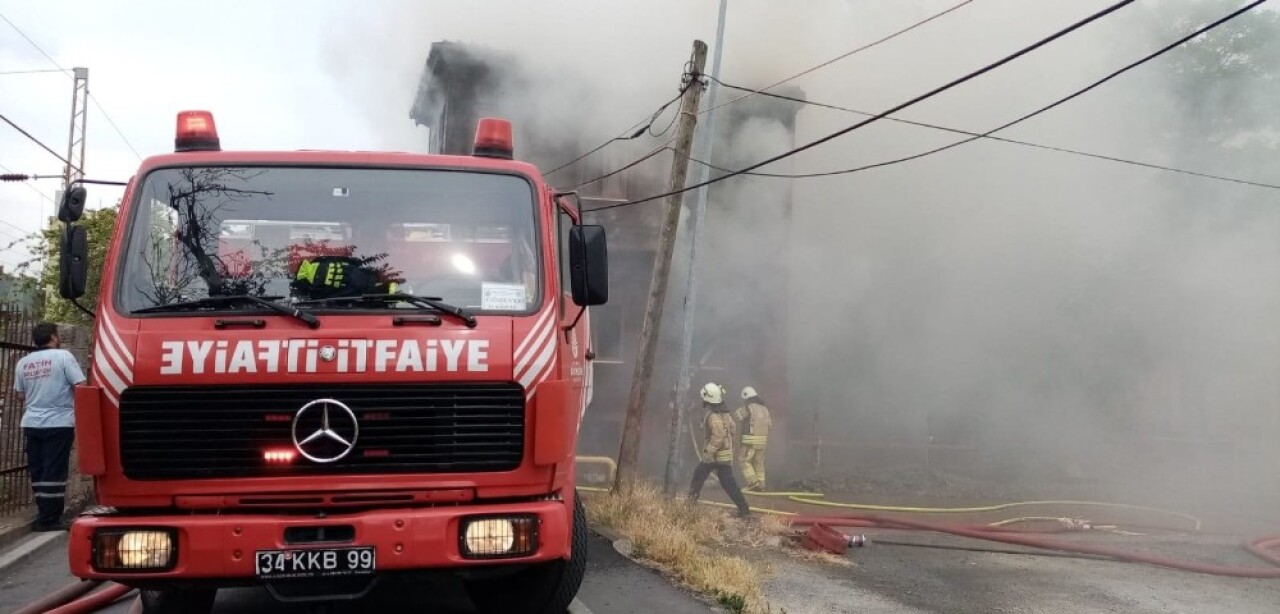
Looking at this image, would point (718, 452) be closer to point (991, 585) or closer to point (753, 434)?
point (753, 434)

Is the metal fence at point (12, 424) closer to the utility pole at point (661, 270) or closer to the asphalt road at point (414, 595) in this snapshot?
the asphalt road at point (414, 595)

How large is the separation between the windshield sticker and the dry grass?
82.1 inches

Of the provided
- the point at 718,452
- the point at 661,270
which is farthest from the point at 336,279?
the point at 718,452

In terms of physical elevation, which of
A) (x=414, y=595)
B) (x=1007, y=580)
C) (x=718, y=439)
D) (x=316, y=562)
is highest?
(x=316, y=562)

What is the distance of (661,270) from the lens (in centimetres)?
909

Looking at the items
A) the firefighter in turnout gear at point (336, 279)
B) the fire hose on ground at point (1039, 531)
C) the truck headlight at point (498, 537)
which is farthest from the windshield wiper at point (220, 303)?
the fire hose on ground at point (1039, 531)

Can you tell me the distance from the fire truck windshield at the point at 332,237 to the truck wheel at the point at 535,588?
119 cm

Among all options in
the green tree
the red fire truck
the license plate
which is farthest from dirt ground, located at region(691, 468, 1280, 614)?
the green tree

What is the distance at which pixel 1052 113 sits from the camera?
1443cm

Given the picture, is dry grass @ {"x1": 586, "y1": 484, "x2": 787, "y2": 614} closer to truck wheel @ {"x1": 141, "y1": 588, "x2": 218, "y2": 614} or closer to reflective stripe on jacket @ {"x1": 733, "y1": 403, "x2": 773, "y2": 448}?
reflective stripe on jacket @ {"x1": 733, "y1": 403, "x2": 773, "y2": 448}

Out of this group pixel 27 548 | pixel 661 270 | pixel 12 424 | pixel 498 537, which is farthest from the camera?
pixel 661 270

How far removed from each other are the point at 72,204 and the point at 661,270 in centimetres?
586

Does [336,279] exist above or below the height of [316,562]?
above

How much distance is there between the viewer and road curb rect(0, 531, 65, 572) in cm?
542
